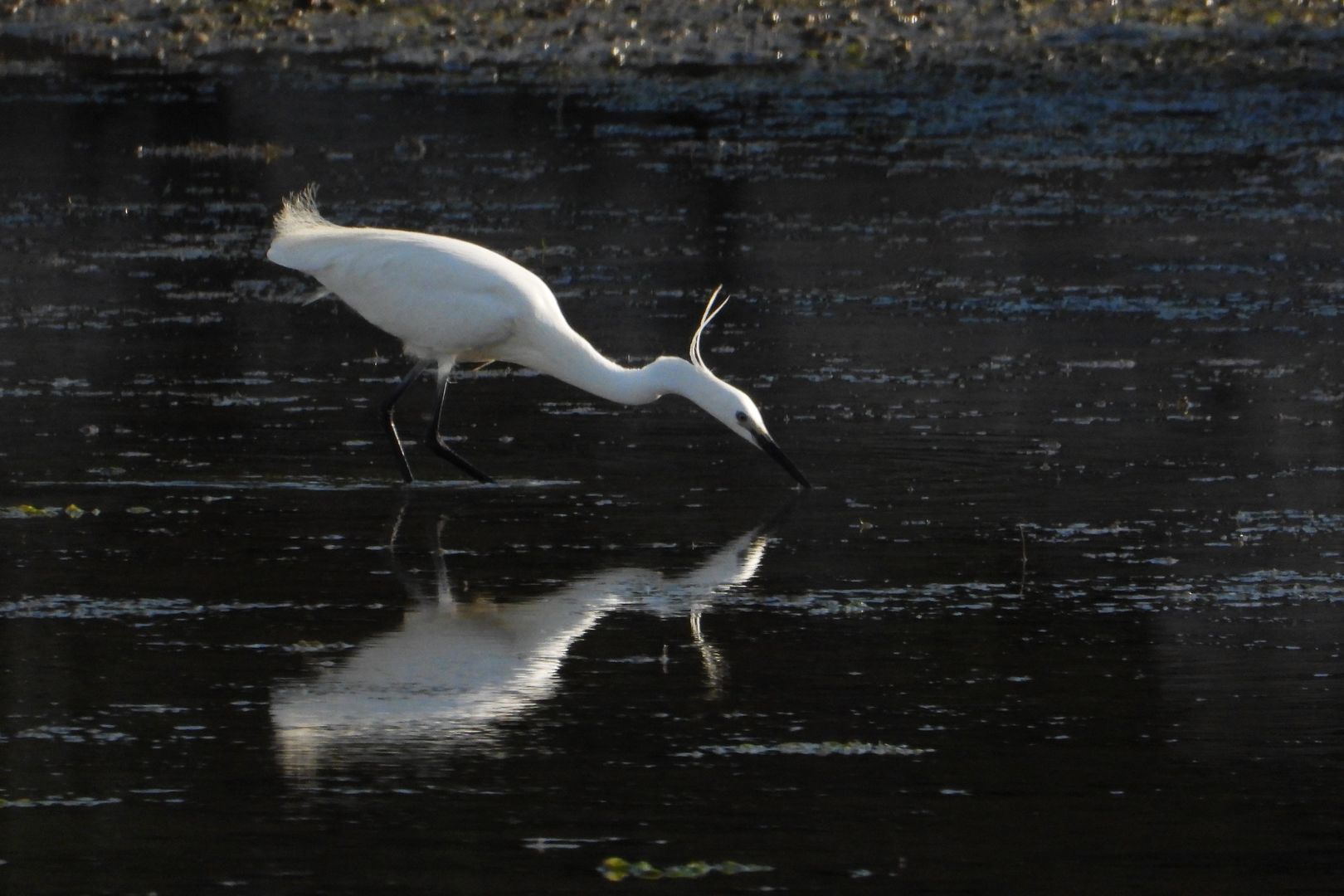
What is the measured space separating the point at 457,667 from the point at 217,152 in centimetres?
1677

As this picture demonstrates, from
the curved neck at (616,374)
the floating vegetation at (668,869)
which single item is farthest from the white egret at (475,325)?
the floating vegetation at (668,869)

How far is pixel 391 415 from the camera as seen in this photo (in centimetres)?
1145

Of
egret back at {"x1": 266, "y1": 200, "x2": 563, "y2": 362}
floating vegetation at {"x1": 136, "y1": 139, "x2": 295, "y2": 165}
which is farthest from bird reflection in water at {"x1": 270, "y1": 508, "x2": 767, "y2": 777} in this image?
floating vegetation at {"x1": 136, "y1": 139, "x2": 295, "y2": 165}

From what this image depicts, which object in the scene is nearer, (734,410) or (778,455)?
(778,455)

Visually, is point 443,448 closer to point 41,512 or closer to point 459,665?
point 41,512

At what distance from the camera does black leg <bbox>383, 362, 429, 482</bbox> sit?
1105 centimetres

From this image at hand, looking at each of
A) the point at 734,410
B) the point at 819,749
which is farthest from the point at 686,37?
the point at 819,749

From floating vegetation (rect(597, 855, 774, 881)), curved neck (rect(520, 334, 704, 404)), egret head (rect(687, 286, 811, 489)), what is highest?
curved neck (rect(520, 334, 704, 404))

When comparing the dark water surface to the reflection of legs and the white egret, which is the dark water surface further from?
the white egret

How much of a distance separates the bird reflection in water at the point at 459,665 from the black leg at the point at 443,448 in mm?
1685

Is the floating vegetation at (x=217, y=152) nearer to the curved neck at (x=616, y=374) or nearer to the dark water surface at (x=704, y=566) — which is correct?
the dark water surface at (x=704, y=566)

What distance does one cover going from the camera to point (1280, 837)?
618cm


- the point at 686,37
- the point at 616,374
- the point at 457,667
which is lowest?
the point at 457,667

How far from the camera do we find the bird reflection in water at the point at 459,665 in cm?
690
